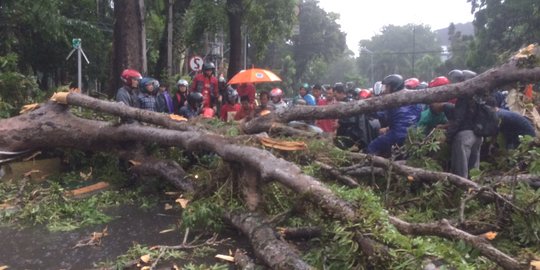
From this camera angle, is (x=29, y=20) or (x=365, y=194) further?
(x=29, y=20)

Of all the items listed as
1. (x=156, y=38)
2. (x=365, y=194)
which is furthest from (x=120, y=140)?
(x=156, y=38)

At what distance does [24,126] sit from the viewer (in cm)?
629

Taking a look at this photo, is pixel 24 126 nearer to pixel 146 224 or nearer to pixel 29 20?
pixel 146 224

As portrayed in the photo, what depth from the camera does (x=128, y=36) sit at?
32.2 feet

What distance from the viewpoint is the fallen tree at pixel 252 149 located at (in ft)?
10.2

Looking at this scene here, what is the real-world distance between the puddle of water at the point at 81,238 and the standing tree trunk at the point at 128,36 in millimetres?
5262

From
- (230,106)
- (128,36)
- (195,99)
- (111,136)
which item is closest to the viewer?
(111,136)

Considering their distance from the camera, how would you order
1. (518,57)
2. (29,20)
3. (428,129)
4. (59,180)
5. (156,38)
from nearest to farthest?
(518,57), (428,129), (59,180), (29,20), (156,38)

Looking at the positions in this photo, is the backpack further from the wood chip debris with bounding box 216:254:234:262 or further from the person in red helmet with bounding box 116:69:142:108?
the person in red helmet with bounding box 116:69:142:108

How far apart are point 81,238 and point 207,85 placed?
572cm

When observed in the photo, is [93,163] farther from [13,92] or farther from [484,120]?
[484,120]

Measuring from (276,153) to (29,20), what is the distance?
10.0 m

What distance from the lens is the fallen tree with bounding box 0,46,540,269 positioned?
10.2 ft

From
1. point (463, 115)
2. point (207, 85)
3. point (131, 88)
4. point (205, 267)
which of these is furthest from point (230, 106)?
point (205, 267)
